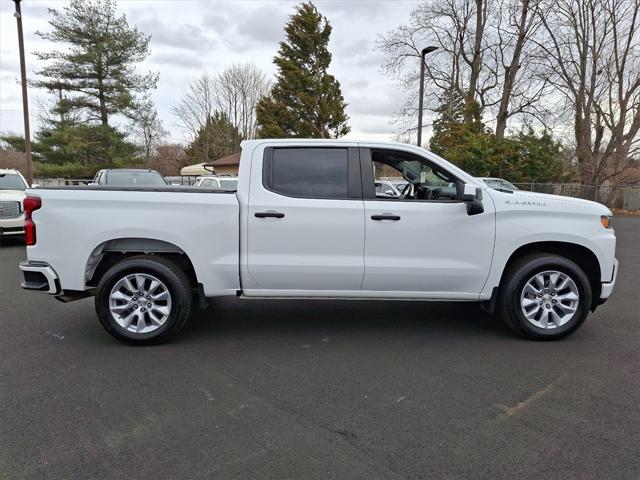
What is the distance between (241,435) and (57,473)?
1021 mm

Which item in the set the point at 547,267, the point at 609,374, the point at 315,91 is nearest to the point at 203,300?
the point at 547,267

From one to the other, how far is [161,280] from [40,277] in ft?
3.77

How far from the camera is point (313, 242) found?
436cm

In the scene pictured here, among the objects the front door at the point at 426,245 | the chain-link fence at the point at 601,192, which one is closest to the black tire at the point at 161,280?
the front door at the point at 426,245

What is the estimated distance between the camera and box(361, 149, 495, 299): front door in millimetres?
4375

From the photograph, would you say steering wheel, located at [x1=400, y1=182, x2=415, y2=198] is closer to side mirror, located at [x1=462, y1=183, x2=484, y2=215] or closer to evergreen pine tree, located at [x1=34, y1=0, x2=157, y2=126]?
side mirror, located at [x1=462, y1=183, x2=484, y2=215]

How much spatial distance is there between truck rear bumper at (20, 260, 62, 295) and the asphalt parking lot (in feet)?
1.93

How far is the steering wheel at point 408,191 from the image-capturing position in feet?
16.8

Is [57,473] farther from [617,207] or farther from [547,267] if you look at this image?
[617,207]

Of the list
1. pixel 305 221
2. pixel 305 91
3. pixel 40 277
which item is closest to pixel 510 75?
pixel 305 91

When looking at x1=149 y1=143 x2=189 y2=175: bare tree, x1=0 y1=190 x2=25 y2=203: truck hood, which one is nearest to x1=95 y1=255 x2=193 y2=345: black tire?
x1=0 y1=190 x2=25 y2=203: truck hood

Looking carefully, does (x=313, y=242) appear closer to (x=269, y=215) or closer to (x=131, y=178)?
(x=269, y=215)

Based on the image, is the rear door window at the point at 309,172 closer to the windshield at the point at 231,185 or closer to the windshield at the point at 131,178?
the windshield at the point at 231,185

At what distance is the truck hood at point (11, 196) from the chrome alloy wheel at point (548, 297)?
10.5 metres
